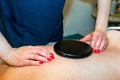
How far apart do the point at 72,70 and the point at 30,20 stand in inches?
22.3

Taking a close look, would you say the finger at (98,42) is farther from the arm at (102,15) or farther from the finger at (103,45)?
the arm at (102,15)

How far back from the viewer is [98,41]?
2.89 ft

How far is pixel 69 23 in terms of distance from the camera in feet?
8.64

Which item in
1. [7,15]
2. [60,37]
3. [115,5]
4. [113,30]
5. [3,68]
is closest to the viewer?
[3,68]

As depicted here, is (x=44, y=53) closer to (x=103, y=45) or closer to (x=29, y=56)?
(x=29, y=56)

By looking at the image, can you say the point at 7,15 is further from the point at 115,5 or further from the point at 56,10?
the point at 115,5

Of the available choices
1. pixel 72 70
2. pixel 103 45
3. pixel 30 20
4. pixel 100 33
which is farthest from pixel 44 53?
pixel 30 20

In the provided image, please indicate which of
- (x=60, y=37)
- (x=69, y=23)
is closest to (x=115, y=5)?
(x=69, y=23)

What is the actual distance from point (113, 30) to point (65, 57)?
1.14 ft

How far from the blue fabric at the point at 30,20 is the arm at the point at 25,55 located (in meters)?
0.31

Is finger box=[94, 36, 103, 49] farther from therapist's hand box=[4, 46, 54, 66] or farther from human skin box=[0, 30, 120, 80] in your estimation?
therapist's hand box=[4, 46, 54, 66]

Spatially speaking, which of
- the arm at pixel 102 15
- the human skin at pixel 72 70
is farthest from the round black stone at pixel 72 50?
the arm at pixel 102 15

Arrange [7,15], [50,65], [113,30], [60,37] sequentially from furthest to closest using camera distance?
[60,37]
[7,15]
[113,30]
[50,65]

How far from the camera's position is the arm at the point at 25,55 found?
68 centimetres
